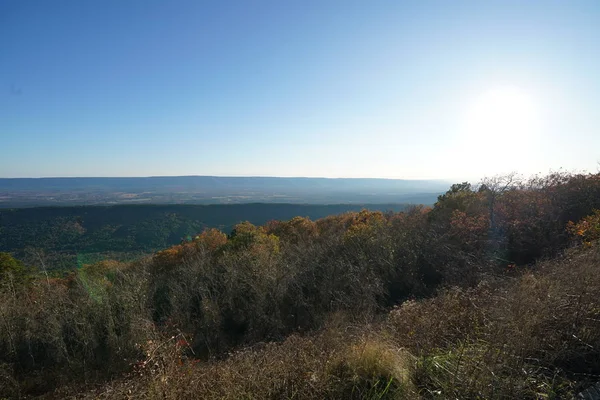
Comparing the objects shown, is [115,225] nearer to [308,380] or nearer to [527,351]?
[308,380]

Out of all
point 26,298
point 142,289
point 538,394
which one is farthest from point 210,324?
point 538,394

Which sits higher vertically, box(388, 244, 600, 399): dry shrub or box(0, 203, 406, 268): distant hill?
box(388, 244, 600, 399): dry shrub

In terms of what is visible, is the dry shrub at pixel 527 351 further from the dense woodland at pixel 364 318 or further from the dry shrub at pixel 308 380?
the dry shrub at pixel 308 380

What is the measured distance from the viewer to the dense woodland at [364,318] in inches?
130

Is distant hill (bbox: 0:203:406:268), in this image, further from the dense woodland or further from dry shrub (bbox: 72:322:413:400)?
dry shrub (bbox: 72:322:413:400)

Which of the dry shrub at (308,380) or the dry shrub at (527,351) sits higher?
the dry shrub at (527,351)

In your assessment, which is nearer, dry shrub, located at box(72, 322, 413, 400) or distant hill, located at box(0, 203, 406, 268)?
dry shrub, located at box(72, 322, 413, 400)

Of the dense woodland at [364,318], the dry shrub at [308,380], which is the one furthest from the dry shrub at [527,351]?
the dry shrub at [308,380]

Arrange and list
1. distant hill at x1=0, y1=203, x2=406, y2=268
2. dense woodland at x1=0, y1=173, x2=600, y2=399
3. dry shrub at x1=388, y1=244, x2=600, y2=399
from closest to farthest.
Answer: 1. dry shrub at x1=388, y1=244, x2=600, y2=399
2. dense woodland at x1=0, y1=173, x2=600, y2=399
3. distant hill at x1=0, y1=203, x2=406, y2=268

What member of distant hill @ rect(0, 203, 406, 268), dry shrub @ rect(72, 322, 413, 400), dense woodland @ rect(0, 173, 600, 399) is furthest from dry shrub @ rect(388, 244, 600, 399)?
distant hill @ rect(0, 203, 406, 268)

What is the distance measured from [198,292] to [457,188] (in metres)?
17.6

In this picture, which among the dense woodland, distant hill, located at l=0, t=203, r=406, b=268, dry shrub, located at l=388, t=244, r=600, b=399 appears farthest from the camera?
distant hill, located at l=0, t=203, r=406, b=268

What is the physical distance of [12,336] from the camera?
10.5 metres

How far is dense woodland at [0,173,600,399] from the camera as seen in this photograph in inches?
130
